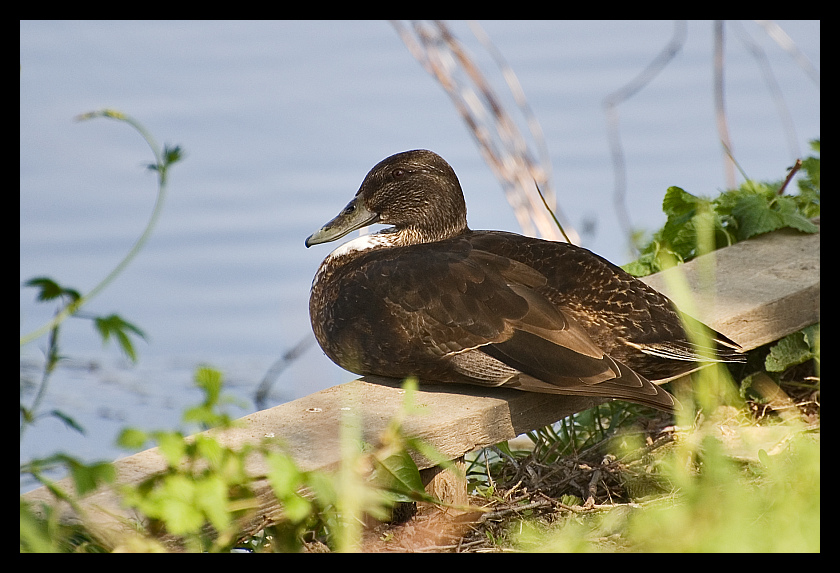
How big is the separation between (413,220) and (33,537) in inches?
90.8

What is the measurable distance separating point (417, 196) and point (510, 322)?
976 millimetres

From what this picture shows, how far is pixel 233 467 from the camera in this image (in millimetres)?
2184

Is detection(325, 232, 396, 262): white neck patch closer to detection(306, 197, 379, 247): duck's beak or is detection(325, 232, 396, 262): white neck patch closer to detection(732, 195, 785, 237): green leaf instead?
detection(306, 197, 379, 247): duck's beak

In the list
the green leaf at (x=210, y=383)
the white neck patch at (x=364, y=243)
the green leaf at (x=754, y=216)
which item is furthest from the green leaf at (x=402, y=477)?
the green leaf at (x=754, y=216)

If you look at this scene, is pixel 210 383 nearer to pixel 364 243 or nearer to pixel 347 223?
pixel 364 243

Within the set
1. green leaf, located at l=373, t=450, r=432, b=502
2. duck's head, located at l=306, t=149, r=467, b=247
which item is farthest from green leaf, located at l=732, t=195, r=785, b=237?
green leaf, located at l=373, t=450, r=432, b=502

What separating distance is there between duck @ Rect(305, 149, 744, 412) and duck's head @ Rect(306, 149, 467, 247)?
14.5 inches

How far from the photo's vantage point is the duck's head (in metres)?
3.98

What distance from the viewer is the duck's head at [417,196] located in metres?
3.98

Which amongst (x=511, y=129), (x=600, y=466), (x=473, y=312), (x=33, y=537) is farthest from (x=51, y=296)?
(x=511, y=129)

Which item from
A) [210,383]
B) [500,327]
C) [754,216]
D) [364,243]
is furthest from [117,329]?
[754,216]

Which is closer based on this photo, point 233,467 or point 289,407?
point 233,467

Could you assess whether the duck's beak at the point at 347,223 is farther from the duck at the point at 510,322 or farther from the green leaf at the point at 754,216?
the green leaf at the point at 754,216

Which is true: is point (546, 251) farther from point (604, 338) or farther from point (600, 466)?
point (600, 466)
